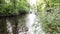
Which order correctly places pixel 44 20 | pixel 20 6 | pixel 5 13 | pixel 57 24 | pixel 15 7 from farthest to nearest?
pixel 20 6, pixel 15 7, pixel 5 13, pixel 44 20, pixel 57 24

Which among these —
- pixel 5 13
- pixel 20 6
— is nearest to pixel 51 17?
pixel 5 13

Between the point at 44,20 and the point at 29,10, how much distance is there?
2294 centimetres

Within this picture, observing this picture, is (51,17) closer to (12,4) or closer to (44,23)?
(44,23)

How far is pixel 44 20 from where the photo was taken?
5.58 metres

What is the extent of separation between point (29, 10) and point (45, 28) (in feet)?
75.2

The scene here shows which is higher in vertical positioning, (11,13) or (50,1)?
(50,1)

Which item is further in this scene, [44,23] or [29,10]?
[29,10]

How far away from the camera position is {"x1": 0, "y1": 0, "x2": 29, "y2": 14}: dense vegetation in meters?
22.2

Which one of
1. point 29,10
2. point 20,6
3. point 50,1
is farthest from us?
point 29,10

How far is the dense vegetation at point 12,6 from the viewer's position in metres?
22.2

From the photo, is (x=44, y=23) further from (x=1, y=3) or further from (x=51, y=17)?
(x=1, y=3)

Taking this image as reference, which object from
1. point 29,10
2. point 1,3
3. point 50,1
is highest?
point 50,1

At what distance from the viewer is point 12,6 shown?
23.3 metres

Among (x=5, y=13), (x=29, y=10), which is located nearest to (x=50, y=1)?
(x=5, y=13)
